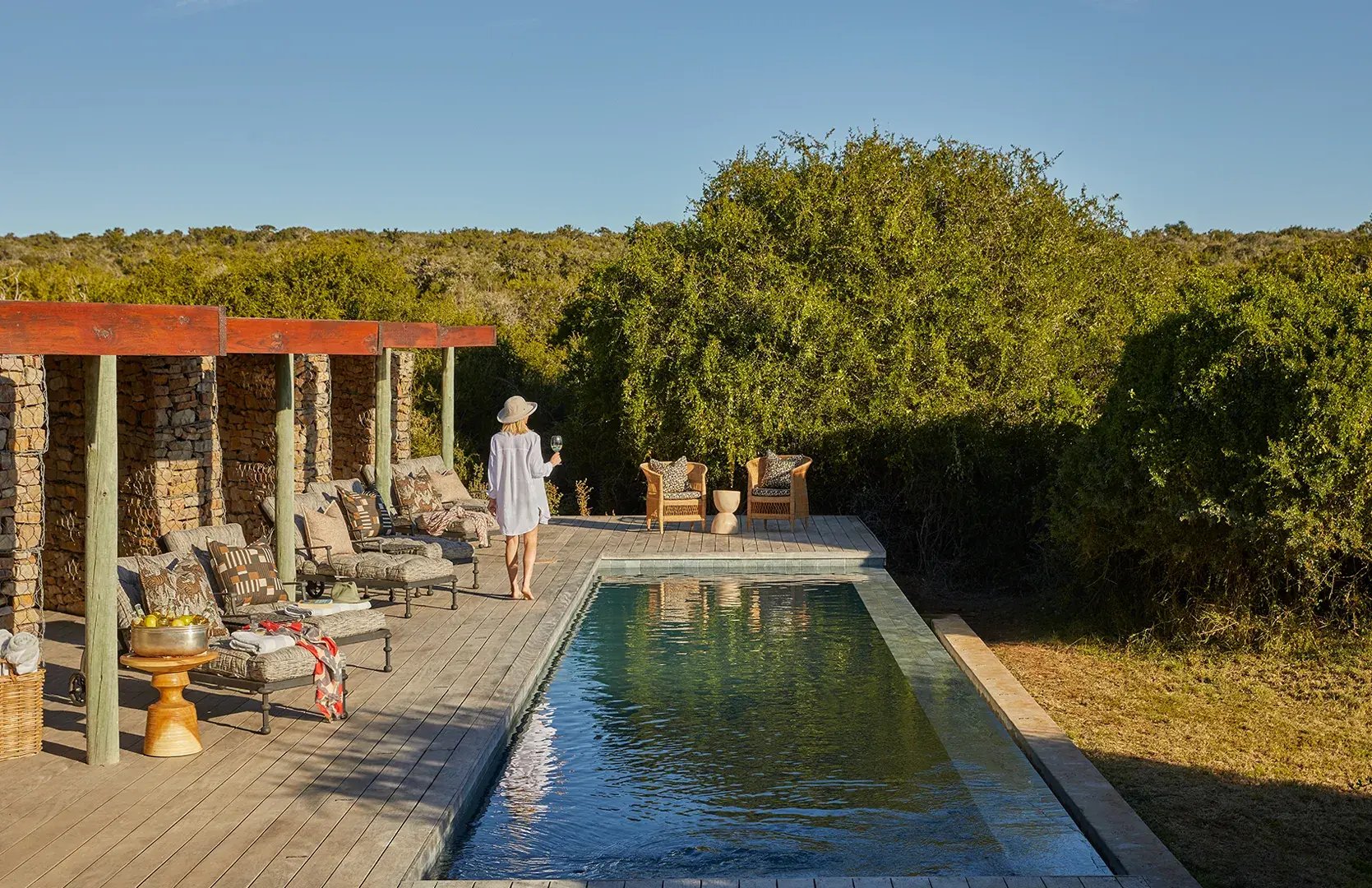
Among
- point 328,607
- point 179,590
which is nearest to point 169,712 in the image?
point 179,590

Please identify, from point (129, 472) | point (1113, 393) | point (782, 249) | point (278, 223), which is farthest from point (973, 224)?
point (278, 223)

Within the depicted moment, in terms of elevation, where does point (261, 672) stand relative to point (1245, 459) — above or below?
below

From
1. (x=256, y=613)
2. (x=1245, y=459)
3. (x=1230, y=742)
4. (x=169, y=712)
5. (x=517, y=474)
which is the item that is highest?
(x=1245, y=459)

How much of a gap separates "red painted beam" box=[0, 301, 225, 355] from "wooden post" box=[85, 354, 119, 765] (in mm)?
142

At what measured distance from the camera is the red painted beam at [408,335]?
11539 mm

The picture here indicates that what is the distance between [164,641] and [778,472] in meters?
9.07

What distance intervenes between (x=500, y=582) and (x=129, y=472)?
3.19 m

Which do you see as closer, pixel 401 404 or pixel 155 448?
pixel 155 448

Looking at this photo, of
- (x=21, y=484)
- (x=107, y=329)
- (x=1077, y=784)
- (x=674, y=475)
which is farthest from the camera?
(x=674, y=475)

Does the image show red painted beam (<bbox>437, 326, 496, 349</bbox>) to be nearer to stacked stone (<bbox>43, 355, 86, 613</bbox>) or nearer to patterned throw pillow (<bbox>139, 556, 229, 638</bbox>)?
stacked stone (<bbox>43, 355, 86, 613</bbox>)

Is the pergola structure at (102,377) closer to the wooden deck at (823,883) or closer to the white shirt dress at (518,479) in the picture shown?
the wooden deck at (823,883)

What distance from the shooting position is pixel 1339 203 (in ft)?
83.0

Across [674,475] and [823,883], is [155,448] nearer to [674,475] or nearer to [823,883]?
[674,475]

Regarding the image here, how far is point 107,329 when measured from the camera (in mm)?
5758
